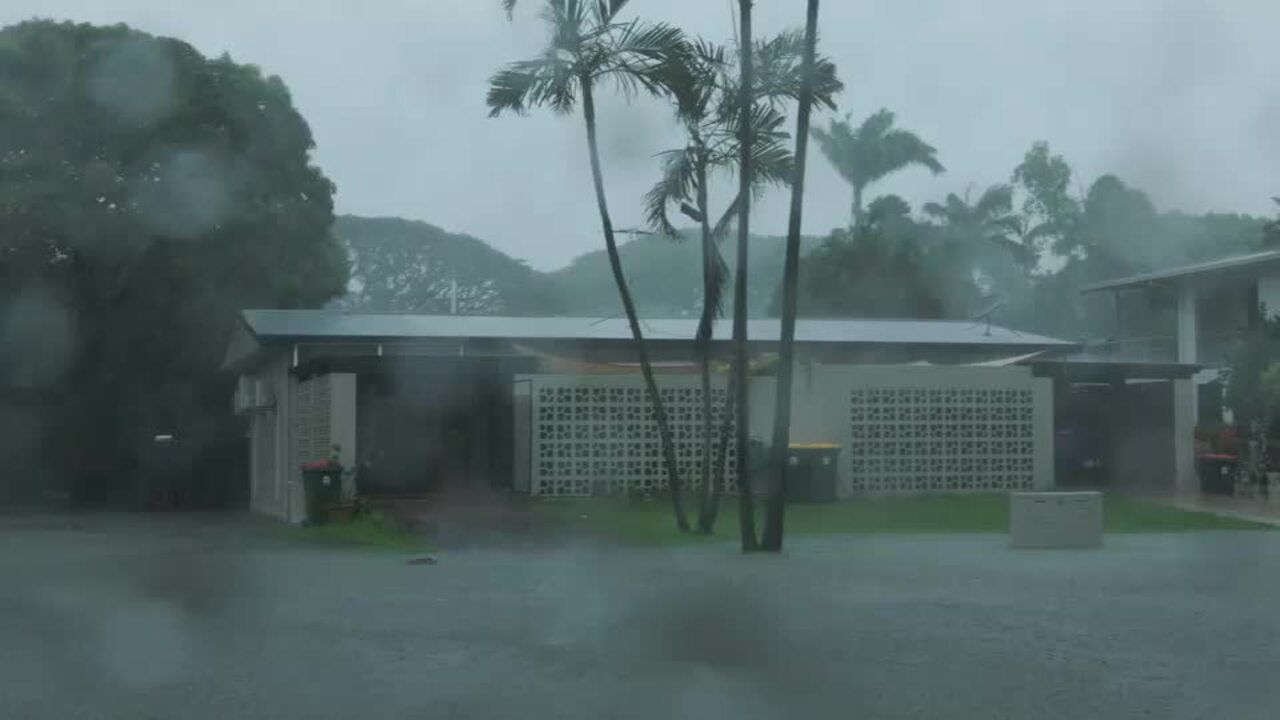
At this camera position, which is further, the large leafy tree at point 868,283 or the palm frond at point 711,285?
the large leafy tree at point 868,283

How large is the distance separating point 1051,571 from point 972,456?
12305mm

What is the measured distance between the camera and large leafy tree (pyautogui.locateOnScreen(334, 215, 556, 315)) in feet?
232

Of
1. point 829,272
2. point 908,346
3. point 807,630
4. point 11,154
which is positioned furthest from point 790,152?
point 829,272

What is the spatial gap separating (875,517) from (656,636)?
1249 centimetres

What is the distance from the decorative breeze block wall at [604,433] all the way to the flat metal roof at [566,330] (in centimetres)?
426

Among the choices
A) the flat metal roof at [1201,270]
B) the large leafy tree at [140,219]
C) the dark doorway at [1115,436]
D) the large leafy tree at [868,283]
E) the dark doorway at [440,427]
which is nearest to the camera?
the dark doorway at [440,427]

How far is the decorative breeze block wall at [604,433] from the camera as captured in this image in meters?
25.7

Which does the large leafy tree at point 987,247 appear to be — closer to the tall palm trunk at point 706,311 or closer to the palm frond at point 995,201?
the palm frond at point 995,201

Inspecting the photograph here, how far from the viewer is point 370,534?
827 inches

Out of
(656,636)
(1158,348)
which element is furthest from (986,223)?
(656,636)

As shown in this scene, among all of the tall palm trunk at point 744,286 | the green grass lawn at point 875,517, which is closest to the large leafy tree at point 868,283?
the green grass lawn at point 875,517

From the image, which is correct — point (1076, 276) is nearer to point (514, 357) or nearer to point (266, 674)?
point (514, 357)

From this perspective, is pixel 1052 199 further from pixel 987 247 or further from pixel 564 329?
pixel 564 329

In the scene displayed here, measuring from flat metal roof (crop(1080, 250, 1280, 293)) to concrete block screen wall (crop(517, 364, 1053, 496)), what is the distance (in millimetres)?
12186
